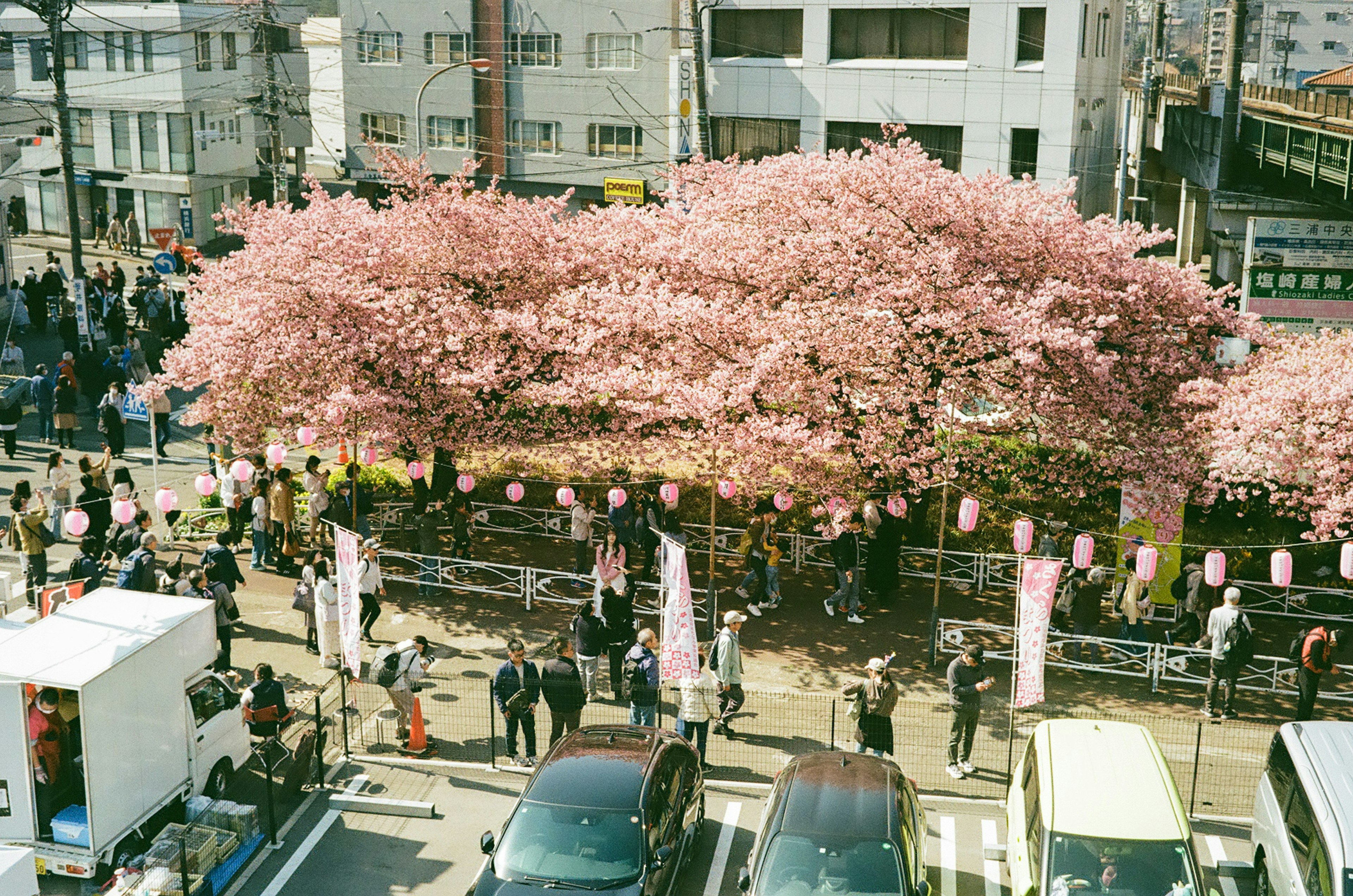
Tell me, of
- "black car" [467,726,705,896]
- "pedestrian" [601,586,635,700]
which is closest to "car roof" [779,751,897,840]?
"black car" [467,726,705,896]

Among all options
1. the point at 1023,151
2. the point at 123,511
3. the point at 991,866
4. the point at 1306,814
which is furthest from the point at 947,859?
the point at 1023,151

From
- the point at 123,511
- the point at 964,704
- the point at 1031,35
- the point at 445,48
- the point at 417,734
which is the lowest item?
the point at 417,734

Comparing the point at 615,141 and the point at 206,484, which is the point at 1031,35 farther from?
the point at 206,484

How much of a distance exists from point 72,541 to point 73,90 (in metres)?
34.6

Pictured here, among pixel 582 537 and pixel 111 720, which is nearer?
pixel 111 720

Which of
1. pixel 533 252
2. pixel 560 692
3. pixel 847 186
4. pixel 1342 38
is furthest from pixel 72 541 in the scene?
pixel 1342 38

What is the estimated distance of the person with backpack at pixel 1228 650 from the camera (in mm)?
16547

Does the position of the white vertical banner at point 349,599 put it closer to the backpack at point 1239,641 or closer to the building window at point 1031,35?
the backpack at point 1239,641

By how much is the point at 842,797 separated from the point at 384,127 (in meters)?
43.9

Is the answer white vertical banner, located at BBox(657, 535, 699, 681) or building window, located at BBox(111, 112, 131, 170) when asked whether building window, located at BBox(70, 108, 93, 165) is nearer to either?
building window, located at BBox(111, 112, 131, 170)

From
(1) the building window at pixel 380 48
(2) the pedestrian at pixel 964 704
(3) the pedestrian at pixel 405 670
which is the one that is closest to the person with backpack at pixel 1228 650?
(2) the pedestrian at pixel 964 704

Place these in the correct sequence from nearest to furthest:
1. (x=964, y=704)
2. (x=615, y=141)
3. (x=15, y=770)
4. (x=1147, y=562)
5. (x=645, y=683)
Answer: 1. (x=15, y=770)
2. (x=964, y=704)
3. (x=645, y=683)
4. (x=1147, y=562)
5. (x=615, y=141)

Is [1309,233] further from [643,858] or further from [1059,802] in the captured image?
[643,858]

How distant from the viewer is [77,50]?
162 ft
